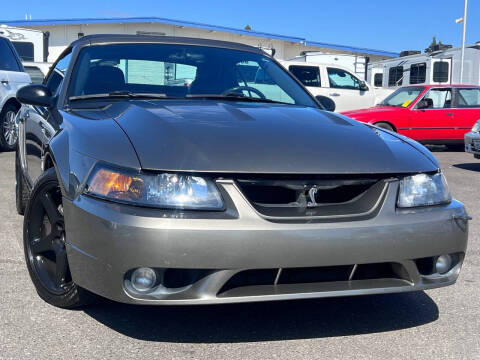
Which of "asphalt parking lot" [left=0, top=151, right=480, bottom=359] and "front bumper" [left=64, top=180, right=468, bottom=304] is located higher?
"front bumper" [left=64, top=180, right=468, bottom=304]

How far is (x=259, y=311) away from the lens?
3.12 m

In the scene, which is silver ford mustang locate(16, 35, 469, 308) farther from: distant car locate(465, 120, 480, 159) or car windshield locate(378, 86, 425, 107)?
car windshield locate(378, 86, 425, 107)

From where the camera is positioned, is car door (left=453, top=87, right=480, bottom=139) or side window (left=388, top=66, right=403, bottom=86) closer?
car door (left=453, top=87, right=480, bottom=139)

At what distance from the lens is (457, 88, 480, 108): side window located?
42.8 feet

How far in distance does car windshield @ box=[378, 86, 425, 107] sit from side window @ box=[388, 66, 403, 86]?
234 inches

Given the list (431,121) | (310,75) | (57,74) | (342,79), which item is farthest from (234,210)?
(342,79)

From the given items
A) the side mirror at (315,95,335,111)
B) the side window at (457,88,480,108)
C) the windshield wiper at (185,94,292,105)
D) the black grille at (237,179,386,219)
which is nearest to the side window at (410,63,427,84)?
the side window at (457,88,480,108)

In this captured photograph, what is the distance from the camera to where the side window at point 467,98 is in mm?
13047

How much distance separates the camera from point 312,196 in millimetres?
2570

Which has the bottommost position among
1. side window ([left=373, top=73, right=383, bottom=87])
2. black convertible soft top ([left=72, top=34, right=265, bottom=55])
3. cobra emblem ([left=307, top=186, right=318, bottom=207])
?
cobra emblem ([left=307, top=186, right=318, bottom=207])

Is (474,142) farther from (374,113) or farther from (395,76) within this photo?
(395,76)

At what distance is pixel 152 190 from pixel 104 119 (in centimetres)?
70

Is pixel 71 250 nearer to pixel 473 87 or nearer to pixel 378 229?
pixel 378 229

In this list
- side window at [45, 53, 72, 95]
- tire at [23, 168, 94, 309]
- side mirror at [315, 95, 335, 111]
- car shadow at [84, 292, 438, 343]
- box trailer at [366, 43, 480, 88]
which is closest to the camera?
car shadow at [84, 292, 438, 343]
